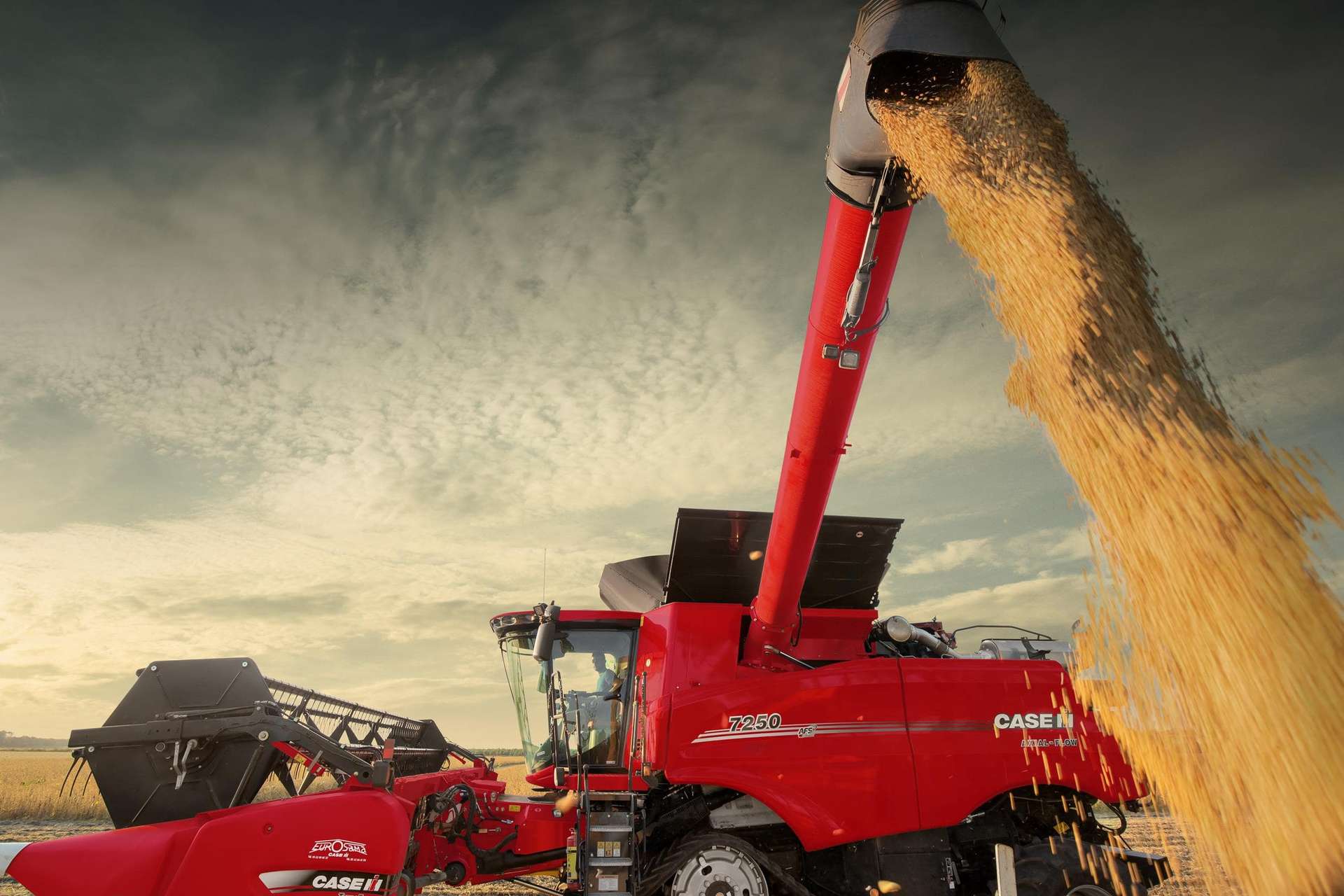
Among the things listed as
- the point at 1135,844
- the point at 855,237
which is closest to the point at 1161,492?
the point at 855,237

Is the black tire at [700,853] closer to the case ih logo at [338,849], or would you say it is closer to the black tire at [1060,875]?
the black tire at [1060,875]

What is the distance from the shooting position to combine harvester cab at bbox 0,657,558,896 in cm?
449

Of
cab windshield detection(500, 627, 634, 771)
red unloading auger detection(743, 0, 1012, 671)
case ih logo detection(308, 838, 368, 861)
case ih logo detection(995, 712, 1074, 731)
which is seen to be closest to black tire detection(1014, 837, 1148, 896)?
case ih logo detection(995, 712, 1074, 731)

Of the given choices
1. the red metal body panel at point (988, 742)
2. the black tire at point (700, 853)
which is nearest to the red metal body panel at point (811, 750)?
the red metal body panel at point (988, 742)

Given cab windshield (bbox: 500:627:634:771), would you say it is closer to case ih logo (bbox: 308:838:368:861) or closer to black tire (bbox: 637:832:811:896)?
black tire (bbox: 637:832:811:896)

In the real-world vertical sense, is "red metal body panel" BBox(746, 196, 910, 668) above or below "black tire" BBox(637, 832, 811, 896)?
above

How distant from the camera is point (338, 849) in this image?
4727 millimetres

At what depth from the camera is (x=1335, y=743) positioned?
270 centimetres

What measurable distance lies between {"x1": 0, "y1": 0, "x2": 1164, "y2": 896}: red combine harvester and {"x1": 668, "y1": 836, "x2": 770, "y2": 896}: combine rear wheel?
0.06 ft

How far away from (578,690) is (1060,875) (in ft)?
11.9

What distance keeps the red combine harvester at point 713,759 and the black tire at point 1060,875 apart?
14 millimetres

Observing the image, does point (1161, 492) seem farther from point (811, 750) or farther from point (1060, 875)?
point (1060, 875)

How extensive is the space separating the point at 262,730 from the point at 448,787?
145 centimetres

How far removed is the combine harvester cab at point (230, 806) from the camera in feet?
14.7
